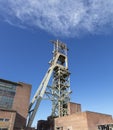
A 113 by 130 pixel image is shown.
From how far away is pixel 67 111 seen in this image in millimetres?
26828

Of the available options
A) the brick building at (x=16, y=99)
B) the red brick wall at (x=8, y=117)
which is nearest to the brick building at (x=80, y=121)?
the brick building at (x=16, y=99)

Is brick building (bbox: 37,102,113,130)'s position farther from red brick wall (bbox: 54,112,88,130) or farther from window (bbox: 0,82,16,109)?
window (bbox: 0,82,16,109)

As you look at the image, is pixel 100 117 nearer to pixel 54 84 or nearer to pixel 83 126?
pixel 83 126

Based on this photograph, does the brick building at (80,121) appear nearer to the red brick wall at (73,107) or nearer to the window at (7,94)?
the red brick wall at (73,107)

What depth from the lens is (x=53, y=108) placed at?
28.2 meters

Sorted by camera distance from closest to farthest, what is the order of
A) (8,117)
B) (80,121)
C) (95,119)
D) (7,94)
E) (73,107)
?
(8,117) → (80,121) → (95,119) → (7,94) → (73,107)

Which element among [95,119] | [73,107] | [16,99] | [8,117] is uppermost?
[16,99]

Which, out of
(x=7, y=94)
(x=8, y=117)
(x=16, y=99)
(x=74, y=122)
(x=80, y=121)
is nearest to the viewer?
(x=8, y=117)

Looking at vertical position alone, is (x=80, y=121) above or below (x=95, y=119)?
below

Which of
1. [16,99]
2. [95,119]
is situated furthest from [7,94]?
[95,119]

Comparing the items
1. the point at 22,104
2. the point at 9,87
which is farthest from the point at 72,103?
the point at 9,87

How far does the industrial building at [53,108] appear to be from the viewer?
A: 20234 mm

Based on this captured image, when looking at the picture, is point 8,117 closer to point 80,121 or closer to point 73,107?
point 80,121

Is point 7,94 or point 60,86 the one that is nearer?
point 7,94
